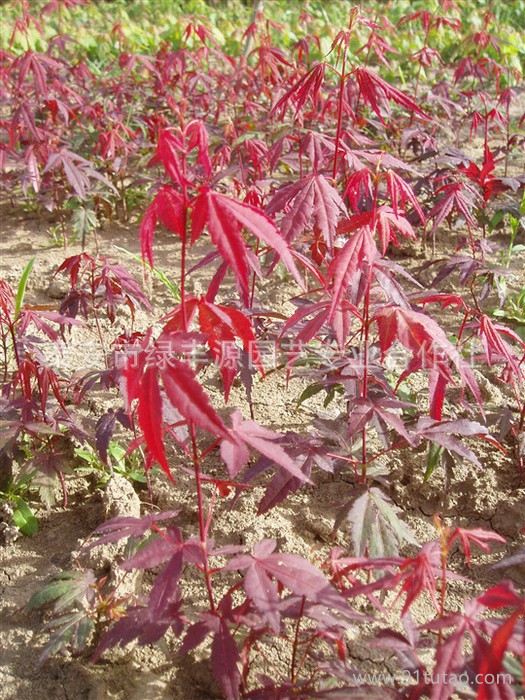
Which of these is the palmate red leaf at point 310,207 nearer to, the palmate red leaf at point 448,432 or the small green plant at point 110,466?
the palmate red leaf at point 448,432

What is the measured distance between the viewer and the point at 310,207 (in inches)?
75.7

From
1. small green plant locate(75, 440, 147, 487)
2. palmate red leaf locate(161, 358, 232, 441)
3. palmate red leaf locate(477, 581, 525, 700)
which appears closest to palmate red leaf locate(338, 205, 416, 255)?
palmate red leaf locate(161, 358, 232, 441)

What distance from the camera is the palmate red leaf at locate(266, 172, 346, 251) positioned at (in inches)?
74.7

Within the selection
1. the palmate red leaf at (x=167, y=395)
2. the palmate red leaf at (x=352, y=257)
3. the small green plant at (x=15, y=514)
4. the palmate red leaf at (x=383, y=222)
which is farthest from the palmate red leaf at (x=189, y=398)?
the small green plant at (x=15, y=514)

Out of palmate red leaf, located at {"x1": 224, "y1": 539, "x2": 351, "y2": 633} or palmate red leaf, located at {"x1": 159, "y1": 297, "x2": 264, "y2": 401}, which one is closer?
palmate red leaf, located at {"x1": 224, "y1": 539, "x2": 351, "y2": 633}

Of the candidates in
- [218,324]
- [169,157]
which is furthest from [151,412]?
[169,157]

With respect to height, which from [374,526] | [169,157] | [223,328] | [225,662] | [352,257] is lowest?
[225,662]

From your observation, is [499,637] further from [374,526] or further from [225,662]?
[374,526]

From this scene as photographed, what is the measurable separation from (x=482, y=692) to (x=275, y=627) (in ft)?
1.29

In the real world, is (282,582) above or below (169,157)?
below

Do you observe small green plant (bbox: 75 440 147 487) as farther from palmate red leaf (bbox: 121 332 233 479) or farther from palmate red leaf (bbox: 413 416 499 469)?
palmate red leaf (bbox: 121 332 233 479)

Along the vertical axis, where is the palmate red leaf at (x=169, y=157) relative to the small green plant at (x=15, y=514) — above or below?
above

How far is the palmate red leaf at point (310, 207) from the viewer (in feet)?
6.22

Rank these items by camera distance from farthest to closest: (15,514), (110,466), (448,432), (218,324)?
(110,466) < (15,514) < (448,432) < (218,324)
